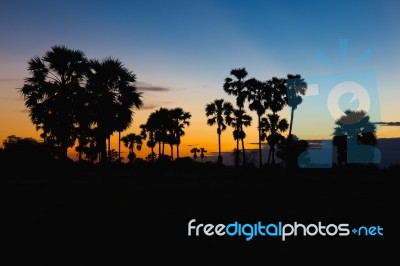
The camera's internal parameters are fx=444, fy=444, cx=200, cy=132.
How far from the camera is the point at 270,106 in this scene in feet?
185

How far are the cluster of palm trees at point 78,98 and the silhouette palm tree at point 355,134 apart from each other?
3552 cm

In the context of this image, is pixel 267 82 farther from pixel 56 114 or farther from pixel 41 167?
pixel 41 167

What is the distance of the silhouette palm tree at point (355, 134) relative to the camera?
58062 millimetres

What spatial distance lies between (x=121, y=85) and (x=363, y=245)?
79.5 ft

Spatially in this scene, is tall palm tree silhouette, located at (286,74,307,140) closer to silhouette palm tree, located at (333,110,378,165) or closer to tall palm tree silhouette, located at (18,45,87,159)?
silhouette palm tree, located at (333,110,378,165)

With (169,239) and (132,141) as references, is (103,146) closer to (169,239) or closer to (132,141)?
(169,239)

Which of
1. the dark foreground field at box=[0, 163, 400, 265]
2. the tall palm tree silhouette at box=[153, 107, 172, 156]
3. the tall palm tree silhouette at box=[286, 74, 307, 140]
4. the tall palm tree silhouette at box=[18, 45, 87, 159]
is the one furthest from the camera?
the tall palm tree silhouette at box=[153, 107, 172, 156]

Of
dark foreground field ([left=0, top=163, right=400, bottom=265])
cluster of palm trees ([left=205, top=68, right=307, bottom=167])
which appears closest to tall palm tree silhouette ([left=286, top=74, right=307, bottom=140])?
cluster of palm trees ([left=205, top=68, right=307, bottom=167])

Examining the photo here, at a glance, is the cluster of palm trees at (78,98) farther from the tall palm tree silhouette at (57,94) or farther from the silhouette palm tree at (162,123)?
the silhouette palm tree at (162,123)

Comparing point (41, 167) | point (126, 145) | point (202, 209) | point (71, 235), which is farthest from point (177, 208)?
point (126, 145)

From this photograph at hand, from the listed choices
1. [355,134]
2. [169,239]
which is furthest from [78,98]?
[355,134]

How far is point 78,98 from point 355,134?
131 feet

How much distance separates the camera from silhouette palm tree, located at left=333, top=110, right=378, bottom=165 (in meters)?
58.1

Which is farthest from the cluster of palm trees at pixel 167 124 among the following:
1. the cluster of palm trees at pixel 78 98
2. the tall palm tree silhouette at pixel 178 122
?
the cluster of palm trees at pixel 78 98
